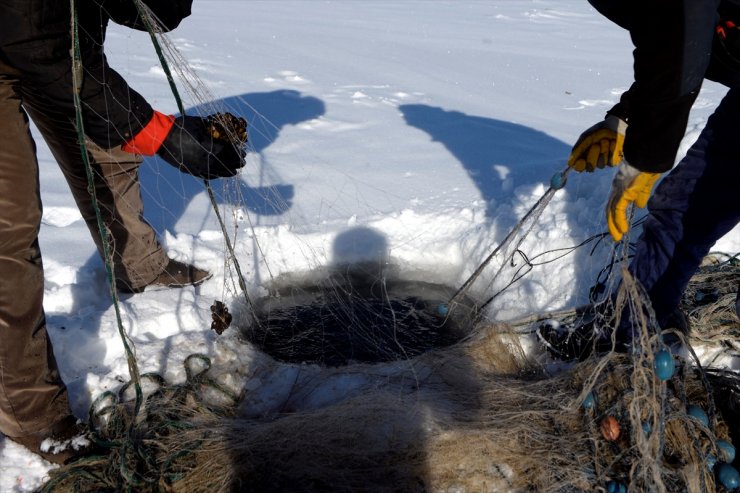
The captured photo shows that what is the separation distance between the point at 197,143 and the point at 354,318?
1.44 meters

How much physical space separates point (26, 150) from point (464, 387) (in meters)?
2.09

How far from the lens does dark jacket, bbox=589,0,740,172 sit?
6.33ft

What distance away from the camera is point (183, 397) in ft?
8.15

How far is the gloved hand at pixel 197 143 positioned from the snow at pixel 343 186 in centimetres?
18

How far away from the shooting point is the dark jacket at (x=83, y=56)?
2.04 m

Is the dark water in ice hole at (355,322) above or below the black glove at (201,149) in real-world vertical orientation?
below

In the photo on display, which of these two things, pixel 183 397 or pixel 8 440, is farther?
pixel 183 397

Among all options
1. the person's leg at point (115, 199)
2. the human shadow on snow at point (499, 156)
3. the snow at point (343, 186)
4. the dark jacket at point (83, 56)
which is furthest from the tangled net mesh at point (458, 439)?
the human shadow on snow at point (499, 156)

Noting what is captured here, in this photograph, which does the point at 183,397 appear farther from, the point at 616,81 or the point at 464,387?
the point at 616,81

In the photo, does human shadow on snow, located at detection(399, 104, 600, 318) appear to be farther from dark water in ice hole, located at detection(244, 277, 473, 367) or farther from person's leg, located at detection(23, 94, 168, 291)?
person's leg, located at detection(23, 94, 168, 291)

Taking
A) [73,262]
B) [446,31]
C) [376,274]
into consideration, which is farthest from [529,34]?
[73,262]

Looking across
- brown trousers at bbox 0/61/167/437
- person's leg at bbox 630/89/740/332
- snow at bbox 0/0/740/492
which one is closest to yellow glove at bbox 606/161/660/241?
person's leg at bbox 630/89/740/332

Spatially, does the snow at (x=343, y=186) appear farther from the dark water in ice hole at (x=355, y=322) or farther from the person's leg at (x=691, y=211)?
the person's leg at (x=691, y=211)

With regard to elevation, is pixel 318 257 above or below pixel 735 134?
below
